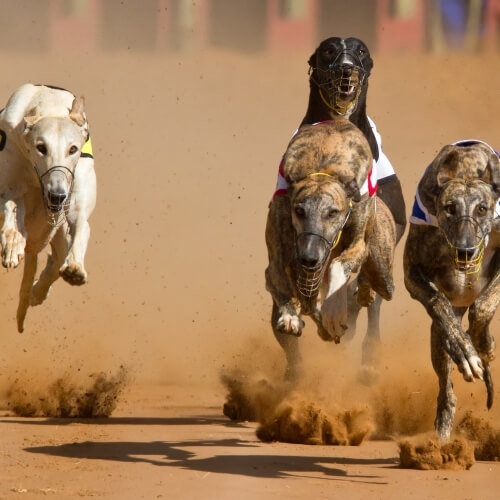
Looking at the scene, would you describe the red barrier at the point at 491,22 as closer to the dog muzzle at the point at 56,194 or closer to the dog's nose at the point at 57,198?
the dog muzzle at the point at 56,194

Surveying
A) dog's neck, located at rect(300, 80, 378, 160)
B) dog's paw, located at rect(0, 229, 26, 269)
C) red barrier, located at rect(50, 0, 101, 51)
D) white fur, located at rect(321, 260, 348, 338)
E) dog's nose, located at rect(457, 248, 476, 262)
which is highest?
red barrier, located at rect(50, 0, 101, 51)

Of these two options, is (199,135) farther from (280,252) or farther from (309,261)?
(309,261)

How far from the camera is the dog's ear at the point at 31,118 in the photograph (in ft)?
23.4

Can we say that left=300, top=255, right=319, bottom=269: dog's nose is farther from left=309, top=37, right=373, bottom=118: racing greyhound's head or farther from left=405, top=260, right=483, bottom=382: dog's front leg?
left=309, top=37, right=373, bottom=118: racing greyhound's head

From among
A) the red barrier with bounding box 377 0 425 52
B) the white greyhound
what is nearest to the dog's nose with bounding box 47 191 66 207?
the white greyhound

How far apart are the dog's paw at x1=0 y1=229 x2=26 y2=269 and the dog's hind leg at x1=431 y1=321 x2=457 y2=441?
94.7 inches

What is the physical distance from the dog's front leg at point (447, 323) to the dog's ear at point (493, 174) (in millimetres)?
650

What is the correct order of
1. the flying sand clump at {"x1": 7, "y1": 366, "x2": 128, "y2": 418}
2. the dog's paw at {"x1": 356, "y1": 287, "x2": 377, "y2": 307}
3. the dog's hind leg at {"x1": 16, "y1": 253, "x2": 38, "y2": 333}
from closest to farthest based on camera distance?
the dog's paw at {"x1": 356, "y1": 287, "x2": 377, "y2": 307} < the flying sand clump at {"x1": 7, "y1": 366, "x2": 128, "y2": 418} < the dog's hind leg at {"x1": 16, "y1": 253, "x2": 38, "y2": 333}

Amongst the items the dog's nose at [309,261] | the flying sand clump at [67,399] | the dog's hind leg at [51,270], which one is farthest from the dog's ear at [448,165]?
the flying sand clump at [67,399]

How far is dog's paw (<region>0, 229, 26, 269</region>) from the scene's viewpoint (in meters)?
6.93

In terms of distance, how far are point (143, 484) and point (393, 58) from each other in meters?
12.1

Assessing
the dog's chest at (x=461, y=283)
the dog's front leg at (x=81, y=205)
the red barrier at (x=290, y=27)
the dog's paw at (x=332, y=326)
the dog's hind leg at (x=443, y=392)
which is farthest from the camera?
the red barrier at (x=290, y=27)

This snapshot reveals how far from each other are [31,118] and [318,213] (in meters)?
2.07

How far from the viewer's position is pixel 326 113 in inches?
298
